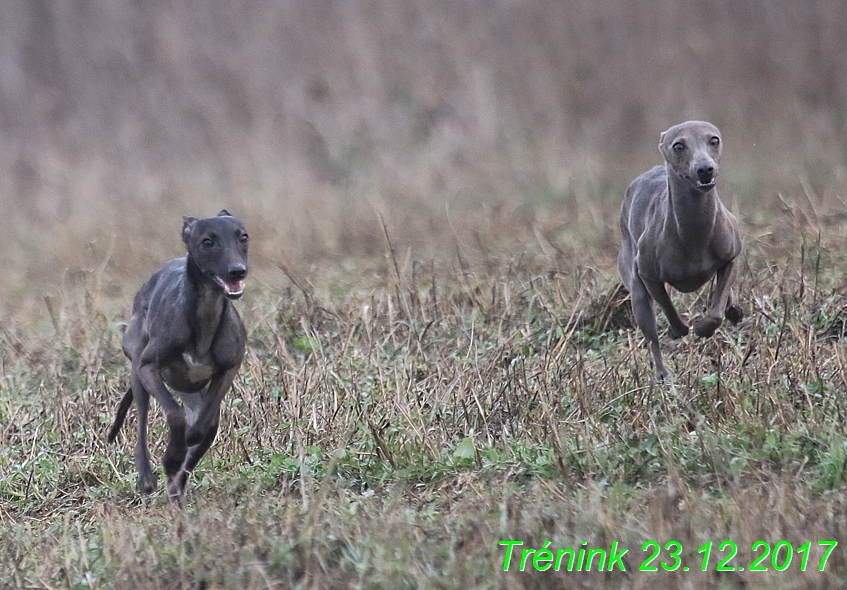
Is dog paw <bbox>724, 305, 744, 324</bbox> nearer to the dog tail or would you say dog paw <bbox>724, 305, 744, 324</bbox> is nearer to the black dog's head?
the black dog's head

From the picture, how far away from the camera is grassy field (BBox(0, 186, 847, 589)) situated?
193 inches

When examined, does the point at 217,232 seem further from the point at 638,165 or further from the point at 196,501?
Answer: the point at 638,165

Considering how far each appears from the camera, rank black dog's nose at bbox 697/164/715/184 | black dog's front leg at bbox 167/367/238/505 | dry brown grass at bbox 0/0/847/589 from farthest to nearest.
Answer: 1. black dog's nose at bbox 697/164/715/184
2. black dog's front leg at bbox 167/367/238/505
3. dry brown grass at bbox 0/0/847/589

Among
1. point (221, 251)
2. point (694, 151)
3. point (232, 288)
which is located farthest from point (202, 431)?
point (694, 151)

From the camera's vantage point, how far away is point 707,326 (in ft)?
22.2

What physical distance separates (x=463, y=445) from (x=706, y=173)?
1870 millimetres

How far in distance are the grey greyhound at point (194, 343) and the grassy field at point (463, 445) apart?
0.86 feet

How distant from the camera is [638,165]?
1702cm

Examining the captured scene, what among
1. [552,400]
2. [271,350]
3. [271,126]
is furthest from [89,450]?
[271,126]

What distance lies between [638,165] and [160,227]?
647 cm

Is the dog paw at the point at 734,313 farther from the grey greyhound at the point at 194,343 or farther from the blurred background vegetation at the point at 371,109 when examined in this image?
the blurred background vegetation at the point at 371,109

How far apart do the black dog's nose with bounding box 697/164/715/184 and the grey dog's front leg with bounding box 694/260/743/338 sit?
732 mm

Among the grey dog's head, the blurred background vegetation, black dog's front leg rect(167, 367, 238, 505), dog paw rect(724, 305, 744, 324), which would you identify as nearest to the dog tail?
black dog's front leg rect(167, 367, 238, 505)

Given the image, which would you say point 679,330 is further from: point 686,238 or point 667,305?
point 686,238
